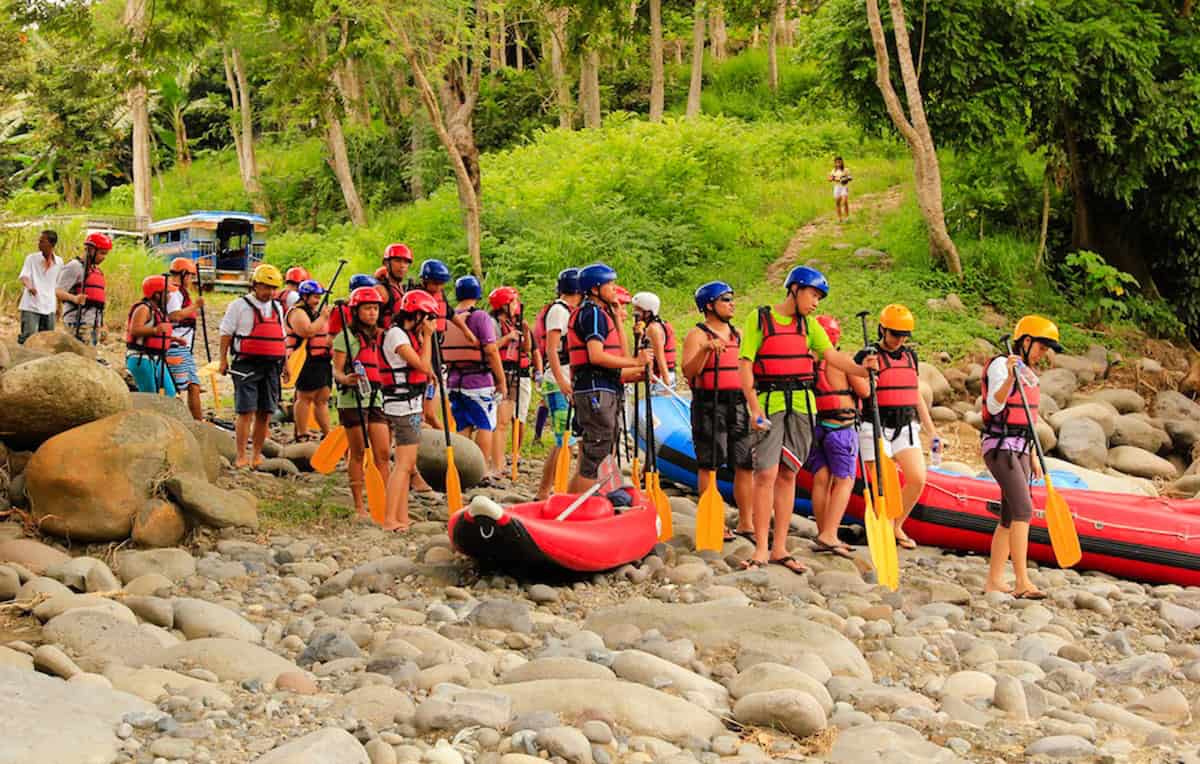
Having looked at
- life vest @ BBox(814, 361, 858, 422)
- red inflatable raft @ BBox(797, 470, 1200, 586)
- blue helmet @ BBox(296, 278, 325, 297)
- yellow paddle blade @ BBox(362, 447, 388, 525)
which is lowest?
red inflatable raft @ BBox(797, 470, 1200, 586)

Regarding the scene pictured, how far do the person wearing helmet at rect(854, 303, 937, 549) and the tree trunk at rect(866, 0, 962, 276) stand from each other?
9516 millimetres

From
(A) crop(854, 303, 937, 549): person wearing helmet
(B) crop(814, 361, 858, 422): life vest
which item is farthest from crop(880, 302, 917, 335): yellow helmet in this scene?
(B) crop(814, 361, 858, 422): life vest

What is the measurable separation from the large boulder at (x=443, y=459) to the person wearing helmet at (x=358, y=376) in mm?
1040

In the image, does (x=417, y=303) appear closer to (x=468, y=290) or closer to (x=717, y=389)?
(x=468, y=290)

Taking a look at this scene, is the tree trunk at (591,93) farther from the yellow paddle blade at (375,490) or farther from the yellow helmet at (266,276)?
the yellow paddle blade at (375,490)

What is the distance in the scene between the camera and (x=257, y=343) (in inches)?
376

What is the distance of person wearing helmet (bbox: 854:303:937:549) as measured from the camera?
7.88m

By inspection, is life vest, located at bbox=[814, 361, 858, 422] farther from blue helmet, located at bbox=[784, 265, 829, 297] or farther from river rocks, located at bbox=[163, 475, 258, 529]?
river rocks, located at bbox=[163, 475, 258, 529]

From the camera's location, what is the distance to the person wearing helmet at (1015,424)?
689 centimetres

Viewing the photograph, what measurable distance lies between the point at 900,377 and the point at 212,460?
4.78 m

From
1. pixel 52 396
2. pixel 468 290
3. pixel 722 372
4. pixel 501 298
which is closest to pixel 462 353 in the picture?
pixel 468 290

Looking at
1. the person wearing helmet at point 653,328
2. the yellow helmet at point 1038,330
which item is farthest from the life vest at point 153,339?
the yellow helmet at point 1038,330

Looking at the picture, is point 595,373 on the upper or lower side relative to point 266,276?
lower

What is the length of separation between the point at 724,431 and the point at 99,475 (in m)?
3.79
